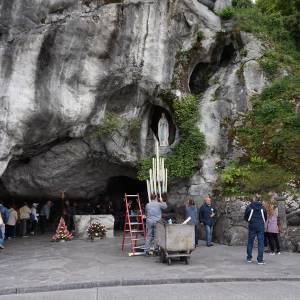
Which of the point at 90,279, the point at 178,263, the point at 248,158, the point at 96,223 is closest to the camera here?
the point at 90,279

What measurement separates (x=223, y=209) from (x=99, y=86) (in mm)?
6599

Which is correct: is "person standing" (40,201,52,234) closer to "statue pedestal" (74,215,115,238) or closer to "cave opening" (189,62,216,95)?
"statue pedestal" (74,215,115,238)

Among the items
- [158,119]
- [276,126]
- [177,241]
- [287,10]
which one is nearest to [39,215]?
[158,119]

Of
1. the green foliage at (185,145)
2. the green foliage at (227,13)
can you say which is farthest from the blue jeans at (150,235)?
the green foliage at (227,13)

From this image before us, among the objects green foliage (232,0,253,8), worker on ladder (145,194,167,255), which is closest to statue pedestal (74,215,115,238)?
worker on ladder (145,194,167,255)

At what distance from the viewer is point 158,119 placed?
2002 centimetres

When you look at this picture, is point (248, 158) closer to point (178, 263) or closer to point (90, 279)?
point (178, 263)

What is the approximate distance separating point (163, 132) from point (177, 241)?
8.28m

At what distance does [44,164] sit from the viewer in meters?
19.6

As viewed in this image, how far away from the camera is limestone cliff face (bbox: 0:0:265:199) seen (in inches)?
661

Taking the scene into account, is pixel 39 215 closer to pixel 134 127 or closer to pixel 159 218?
pixel 134 127

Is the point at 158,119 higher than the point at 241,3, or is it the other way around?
the point at 241,3

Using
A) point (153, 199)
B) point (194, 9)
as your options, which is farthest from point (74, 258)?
point (194, 9)

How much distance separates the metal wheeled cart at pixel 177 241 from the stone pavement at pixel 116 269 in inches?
10.6
